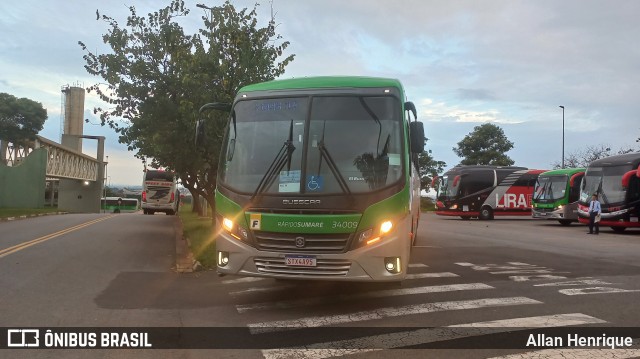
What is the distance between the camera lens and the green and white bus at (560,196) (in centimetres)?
2816

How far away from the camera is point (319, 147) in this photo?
21.8 feet

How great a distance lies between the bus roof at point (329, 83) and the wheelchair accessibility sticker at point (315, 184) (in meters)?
1.37

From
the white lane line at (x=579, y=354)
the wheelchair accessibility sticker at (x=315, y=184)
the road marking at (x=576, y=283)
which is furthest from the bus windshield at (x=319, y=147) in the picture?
the road marking at (x=576, y=283)

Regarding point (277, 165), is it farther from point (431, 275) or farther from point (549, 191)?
point (549, 191)

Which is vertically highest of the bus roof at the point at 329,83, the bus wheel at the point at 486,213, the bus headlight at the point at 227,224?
the bus roof at the point at 329,83

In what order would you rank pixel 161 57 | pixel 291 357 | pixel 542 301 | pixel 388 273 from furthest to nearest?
pixel 161 57 → pixel 542 301 → pixel 388 273 → pixel 291 357

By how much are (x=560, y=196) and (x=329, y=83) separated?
2521cm

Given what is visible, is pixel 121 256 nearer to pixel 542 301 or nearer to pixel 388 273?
pixel 388 273

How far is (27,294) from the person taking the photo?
7809 mm

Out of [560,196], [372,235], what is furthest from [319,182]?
[560,196]

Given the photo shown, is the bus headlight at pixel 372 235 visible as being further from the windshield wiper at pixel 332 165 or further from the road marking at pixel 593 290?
the road marking at pixel 593 290

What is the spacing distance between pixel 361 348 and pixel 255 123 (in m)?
3.43

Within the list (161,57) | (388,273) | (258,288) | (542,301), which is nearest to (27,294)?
(258,288)

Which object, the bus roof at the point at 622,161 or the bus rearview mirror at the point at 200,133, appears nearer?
the bus rearview mirror at the point at 200,133
